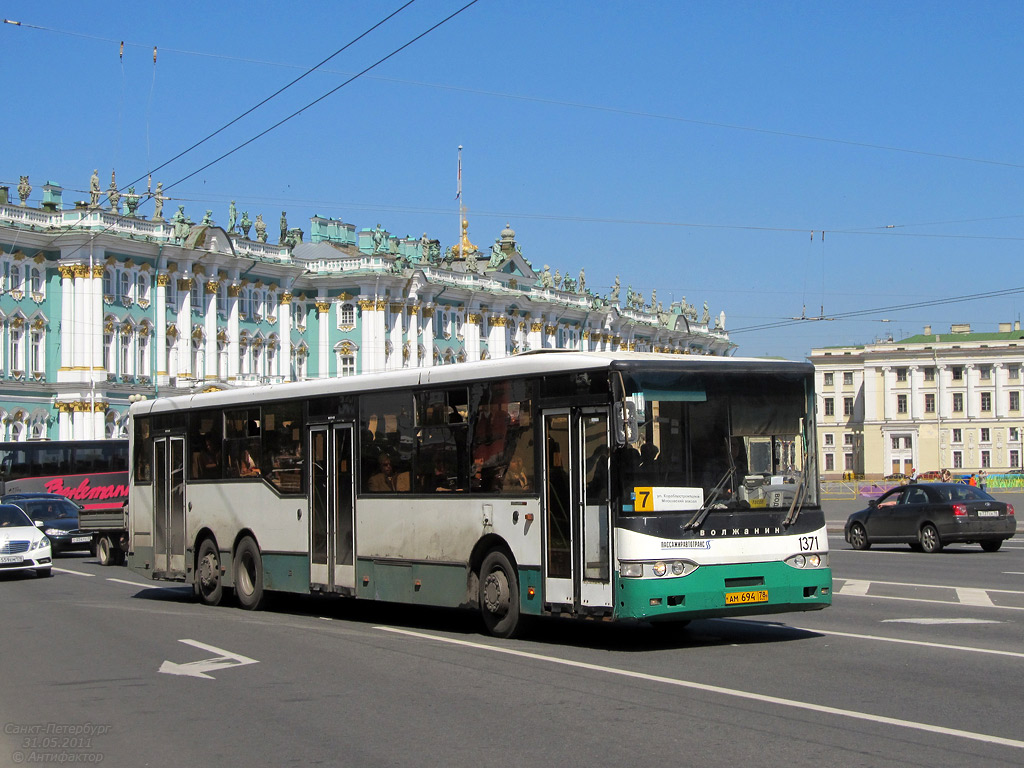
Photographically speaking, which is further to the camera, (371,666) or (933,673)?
(371,666)

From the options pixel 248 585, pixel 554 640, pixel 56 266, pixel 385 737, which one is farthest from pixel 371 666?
pixel 56 266

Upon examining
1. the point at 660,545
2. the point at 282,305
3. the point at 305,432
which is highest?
the point at 282,305

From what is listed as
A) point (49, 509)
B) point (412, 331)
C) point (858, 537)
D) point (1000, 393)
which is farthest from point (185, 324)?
point (1000, 393)

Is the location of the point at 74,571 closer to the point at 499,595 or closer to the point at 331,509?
the point at 331,509

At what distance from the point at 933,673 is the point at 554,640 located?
4.23m

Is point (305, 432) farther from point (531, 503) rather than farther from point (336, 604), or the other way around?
point (531, 503)

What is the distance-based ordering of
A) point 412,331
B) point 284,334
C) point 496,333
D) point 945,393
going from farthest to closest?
point 945,393
point 496,333
point 412,331
point 284,334

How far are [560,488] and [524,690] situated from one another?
3.05 m

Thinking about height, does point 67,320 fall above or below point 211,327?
below

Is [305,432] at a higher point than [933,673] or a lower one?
higher

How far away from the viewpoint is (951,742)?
26.7 ft

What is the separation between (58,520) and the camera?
35188 mm

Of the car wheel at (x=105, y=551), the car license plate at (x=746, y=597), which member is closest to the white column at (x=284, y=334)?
the car wheel at (x=105, y=551)

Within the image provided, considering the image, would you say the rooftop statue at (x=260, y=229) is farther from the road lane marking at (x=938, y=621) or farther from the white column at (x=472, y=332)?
the road lane marking at (x=938, y=621)
